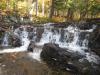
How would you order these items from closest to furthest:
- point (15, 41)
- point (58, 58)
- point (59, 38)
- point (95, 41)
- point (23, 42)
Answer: point (58, 58), point (95, 41), point (15, 41), point (23, 42), point (59, 38)

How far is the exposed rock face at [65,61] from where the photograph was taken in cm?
1224

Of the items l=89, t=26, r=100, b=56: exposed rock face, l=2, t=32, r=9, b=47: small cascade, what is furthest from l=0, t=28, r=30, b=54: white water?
l=89, t=26, r=100, b=56: exposed rock face

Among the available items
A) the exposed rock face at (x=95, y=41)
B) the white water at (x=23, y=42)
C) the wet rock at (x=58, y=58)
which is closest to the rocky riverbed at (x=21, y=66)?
the wet rock at (x=58, y=58)

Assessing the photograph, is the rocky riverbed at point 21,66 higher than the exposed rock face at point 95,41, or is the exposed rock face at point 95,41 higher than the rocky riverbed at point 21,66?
the exposed rock face at point 95,41

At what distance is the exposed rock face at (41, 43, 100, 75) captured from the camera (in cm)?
1224

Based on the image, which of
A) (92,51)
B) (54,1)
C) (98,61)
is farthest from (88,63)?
(54,1)

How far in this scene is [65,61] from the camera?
13.4 meters

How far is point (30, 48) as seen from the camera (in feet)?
58.2

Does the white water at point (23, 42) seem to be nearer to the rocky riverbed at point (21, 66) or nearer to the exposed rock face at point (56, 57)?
the rocky riverbed at point (21, 66)

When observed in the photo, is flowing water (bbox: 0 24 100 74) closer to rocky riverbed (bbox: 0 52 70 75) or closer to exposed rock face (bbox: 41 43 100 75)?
rocky riverbed (bbox: 0 52 70 75)

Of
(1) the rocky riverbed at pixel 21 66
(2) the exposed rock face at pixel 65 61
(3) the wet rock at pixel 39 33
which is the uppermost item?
(3) the wet rock at pixel 39 33

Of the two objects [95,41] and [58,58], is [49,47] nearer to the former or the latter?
[58,58]

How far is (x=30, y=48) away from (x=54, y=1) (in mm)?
18113

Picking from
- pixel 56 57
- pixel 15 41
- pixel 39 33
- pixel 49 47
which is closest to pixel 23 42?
pixel 15 41
